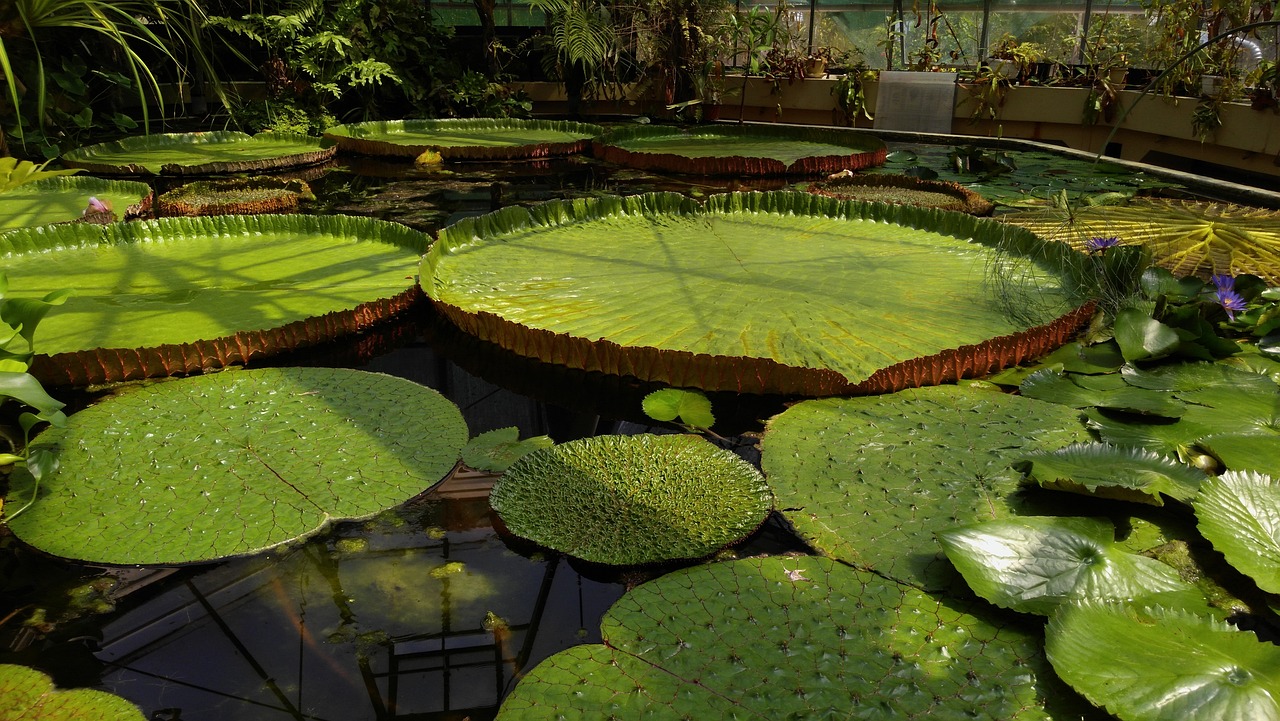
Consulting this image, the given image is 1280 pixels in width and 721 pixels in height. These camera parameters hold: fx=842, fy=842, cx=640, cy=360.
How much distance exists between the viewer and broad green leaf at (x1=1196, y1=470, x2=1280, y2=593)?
4.25 feet

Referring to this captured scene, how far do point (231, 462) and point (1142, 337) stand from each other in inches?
82.3

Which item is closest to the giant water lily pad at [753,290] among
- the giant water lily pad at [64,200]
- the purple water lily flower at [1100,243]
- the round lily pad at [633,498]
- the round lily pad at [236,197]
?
the purple water lily flower at [1100,243]

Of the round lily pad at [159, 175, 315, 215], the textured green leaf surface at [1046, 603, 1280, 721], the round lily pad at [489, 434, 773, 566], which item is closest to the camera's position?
the textured green leaf surface at [1046, 603, 1280, 721]

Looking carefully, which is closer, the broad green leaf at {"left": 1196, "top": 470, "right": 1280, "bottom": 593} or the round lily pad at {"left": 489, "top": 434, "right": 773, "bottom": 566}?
the broad green leaf at {"left": 1196, "top": 470, "right": 1280, "bottom": 593}

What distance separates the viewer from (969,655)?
118 cm

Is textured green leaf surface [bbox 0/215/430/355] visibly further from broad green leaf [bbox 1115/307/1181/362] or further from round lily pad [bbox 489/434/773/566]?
broad green leaf [bbox 1115/307/1181/362]

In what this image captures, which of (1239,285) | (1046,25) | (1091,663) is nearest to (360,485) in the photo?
(1091,663)

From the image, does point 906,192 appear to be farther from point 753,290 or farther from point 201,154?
point 201,154

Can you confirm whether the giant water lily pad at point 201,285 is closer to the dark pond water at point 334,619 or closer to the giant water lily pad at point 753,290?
the giant water lily pad at point 753,290

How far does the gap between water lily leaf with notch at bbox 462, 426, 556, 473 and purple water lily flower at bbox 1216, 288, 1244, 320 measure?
181cm

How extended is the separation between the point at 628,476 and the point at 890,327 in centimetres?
102

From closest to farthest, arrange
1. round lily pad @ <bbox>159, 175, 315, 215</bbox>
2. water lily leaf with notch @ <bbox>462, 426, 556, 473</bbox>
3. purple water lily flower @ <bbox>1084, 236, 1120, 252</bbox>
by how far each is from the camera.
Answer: water lily leaf with notch @ <bbox>462, 426, 556, 473</bbox>, purple water lily flower @ <bbox>1084, 236, 1120, 252</bbox>, round lily pad @ <bbox>159, 175, 315, 215</bbox>

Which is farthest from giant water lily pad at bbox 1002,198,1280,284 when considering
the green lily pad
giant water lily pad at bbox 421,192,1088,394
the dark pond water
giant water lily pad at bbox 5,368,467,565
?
the green lily pad

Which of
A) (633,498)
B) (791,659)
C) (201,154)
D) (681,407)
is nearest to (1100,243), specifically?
(681,407)
